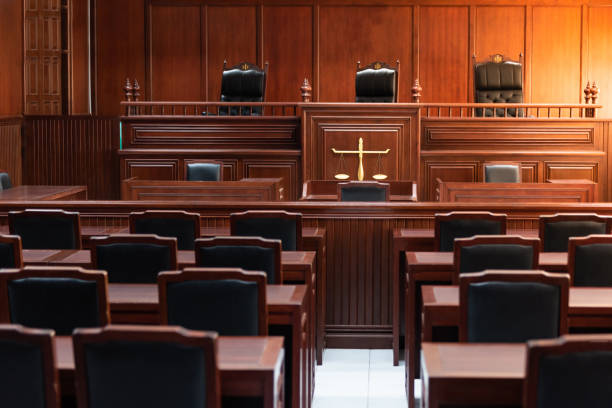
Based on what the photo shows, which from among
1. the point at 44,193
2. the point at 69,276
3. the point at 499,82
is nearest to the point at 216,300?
the point at 69,276

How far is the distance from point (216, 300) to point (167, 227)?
1.90 metres

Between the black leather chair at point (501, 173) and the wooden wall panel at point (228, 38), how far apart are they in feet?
12.7

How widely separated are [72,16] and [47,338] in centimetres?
899

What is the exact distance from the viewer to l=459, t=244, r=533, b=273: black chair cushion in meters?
3.55

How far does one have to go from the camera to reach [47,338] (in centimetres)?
204

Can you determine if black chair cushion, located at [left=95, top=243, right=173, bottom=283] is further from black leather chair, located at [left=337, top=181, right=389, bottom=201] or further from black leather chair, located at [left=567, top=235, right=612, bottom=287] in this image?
black leather chair, located at [left=337, top=181, right=389, bottom=201]

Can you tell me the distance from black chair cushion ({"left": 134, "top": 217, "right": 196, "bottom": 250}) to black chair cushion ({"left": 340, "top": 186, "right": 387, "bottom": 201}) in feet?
6.34

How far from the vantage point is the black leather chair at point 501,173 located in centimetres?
778

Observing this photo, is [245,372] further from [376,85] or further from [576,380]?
[376,85]

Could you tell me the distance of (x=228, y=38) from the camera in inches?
433

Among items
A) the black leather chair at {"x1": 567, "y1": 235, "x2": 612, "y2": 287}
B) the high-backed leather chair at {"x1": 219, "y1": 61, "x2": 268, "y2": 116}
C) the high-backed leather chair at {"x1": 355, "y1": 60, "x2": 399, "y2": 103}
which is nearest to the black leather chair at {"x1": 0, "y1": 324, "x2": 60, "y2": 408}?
the black leather chair at {"x1": 567, "y1": 235, "x2": 612, "y2": 287}

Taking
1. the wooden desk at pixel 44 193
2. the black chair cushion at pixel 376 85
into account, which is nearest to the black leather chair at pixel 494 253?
the wooden desk at pixel 44 193

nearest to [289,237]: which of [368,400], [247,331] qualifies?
[368,400]

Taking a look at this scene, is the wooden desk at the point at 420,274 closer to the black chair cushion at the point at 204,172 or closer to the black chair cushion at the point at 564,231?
the black chair cushion at the point at 564,231
